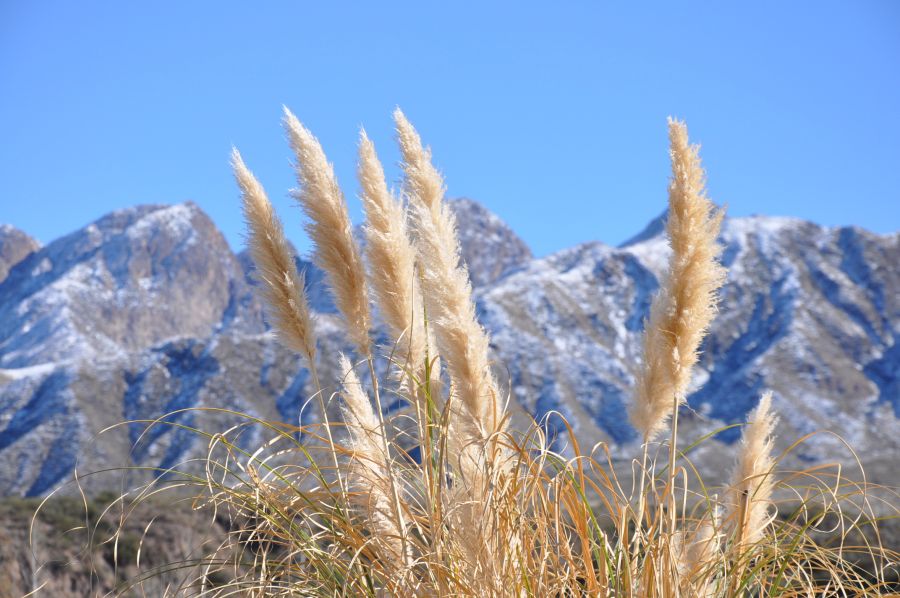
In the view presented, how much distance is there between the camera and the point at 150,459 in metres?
93.6

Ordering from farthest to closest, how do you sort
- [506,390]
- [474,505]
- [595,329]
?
[595,329], [506,390], [474,505]

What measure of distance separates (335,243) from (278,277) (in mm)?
196

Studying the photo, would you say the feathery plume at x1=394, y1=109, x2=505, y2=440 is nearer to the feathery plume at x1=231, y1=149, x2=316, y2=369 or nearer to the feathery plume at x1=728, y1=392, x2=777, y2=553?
the feathery plume at x1=231, y1=149, x2=316, y2=369

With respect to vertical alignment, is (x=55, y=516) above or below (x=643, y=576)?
below

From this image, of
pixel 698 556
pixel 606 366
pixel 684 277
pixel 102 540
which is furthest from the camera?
pixel 606 366

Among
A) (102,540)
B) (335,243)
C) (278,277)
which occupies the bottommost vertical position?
(102,540)

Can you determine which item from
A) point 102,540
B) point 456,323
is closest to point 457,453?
point 456,323

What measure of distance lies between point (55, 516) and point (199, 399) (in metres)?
106

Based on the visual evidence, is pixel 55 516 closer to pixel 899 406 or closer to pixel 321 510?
pixel 321 510

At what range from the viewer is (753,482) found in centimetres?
223

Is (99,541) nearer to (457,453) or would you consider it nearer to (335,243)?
(335,243)

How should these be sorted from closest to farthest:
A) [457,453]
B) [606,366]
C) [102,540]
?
[457,453] → [102,540] → [606,366]

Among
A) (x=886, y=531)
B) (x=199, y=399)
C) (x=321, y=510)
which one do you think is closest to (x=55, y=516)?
(x=321, y=510)

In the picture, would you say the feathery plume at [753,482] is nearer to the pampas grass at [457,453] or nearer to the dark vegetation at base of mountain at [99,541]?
the pampas grass at [457,453]
